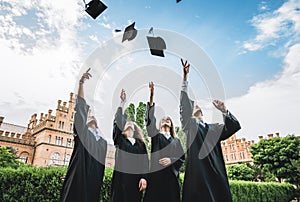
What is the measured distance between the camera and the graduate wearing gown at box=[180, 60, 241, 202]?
6.82 ft

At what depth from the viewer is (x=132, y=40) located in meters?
3.42

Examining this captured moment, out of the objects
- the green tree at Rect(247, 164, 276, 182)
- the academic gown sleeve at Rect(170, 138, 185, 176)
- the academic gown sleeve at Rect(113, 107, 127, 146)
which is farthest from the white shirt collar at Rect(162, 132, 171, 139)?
the green tree at Rect(247, 164, 276, 182)

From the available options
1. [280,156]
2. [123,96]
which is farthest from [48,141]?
[123,96]

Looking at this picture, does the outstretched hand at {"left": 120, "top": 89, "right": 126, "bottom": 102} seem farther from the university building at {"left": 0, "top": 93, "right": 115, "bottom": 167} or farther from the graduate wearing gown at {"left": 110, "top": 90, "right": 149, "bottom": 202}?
the university building at {"left": 0, "top": 93, "right": 115, "bottom": 167}

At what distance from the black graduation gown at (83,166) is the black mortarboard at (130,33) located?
131 centimetres

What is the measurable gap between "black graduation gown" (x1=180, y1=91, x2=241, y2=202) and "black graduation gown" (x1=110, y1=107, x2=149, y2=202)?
602mm

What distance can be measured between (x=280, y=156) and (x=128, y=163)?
50.2ft

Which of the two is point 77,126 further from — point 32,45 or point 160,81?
point 32,45

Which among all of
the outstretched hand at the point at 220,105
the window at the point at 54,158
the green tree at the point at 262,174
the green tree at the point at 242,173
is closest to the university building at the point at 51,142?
the window at the point at 54,158

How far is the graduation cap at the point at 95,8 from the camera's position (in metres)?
2.86

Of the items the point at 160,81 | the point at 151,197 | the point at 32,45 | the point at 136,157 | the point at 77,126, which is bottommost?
the point at 151,197

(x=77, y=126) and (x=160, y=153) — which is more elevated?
(x=77, y=126)

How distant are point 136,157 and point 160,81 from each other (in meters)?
1.50

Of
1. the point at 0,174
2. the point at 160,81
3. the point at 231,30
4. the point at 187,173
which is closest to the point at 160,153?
the point at 187,173
